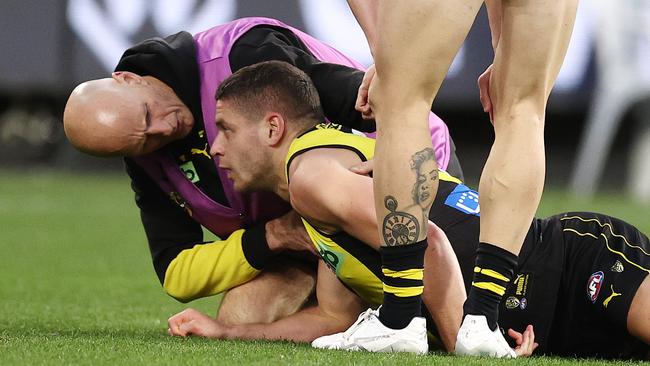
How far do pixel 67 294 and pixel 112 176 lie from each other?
21.4ft

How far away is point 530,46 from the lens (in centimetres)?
281

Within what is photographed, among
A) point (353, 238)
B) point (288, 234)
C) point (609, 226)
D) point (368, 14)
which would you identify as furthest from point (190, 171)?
point (609, 226)

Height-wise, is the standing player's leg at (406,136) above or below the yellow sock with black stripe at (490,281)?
above

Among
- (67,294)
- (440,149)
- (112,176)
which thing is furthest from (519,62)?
(112,176)

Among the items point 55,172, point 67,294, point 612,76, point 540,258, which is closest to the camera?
point 540,258

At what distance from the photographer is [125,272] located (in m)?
5.39

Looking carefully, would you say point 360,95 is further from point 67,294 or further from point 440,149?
point 67,294

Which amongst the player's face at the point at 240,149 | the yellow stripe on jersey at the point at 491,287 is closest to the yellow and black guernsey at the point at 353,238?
the player's face at the point at 240,149

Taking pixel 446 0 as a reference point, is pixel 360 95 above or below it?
below

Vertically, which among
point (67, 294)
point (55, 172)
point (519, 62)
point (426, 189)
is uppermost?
point (519, 62)

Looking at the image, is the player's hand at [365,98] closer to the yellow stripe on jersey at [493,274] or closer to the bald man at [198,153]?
the bald man at [198,153]

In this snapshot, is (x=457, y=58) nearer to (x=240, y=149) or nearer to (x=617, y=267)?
(x=240, y=149)

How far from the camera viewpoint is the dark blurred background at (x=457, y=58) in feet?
31.4

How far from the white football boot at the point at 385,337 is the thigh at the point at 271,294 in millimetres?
762
